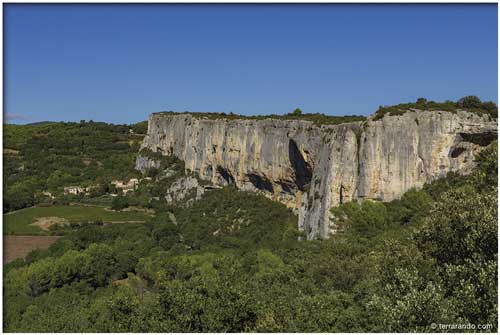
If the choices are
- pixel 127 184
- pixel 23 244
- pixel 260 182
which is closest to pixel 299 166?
pixel 260 182

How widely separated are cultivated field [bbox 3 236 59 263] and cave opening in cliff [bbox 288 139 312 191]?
93.4ft

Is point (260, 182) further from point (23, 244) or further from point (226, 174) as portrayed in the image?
point (23, 244)

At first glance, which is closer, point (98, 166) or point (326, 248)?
point (326, 248)

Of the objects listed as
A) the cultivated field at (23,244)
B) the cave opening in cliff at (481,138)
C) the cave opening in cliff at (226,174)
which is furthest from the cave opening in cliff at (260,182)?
the cave opening in cliff at (481,138)

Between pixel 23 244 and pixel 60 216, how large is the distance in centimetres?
1486

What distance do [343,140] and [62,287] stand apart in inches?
969

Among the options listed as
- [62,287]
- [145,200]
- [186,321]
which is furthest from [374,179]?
[145,200]

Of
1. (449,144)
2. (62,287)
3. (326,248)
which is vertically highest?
(449,144)

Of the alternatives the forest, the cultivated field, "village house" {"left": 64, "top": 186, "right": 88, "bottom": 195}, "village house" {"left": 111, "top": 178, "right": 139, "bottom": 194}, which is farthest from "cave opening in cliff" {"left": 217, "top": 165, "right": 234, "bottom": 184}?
"village house" {"left": 64, "top": 186, "right": 88, "bottom": 195}

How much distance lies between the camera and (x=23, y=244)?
62906 mm

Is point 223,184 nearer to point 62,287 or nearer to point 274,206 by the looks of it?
point 274,206

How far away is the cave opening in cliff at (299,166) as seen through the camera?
53.0m

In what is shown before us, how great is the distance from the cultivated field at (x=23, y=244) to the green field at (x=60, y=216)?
2.44 metres

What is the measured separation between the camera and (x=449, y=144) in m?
38.0
